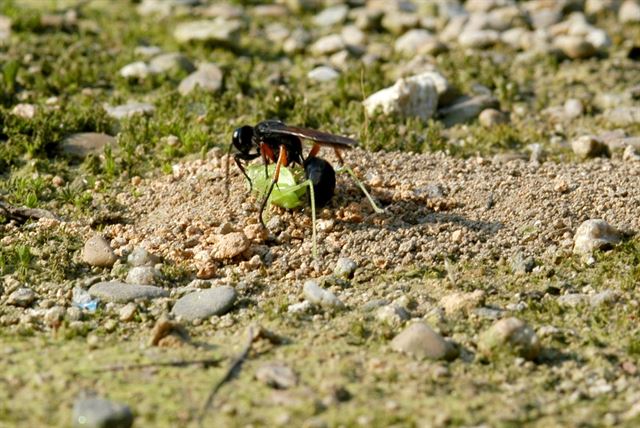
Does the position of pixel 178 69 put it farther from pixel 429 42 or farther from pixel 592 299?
pixel 592 299

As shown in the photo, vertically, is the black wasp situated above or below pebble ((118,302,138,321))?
above

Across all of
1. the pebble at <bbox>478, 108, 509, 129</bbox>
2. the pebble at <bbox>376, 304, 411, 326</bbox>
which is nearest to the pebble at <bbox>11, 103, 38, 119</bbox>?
the pebble at <bbox>478, 108, 509, 129</bbox>

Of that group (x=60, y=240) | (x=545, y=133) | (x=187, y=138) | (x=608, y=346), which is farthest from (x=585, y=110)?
(x=60, y=240)

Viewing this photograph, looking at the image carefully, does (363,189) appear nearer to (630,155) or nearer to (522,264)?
(522,264)

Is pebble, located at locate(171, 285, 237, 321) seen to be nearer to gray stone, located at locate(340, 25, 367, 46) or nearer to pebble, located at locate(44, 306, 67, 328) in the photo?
pebble, located at locate(44, 306, 67, 328)

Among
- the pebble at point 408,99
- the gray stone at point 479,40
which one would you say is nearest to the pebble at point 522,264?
the pebble at point 408,99

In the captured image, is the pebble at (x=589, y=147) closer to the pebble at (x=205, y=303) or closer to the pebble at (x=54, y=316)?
the pebble at (x=205, y=303)

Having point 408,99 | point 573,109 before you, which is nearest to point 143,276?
point 408,99
